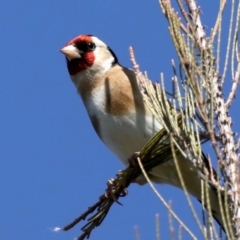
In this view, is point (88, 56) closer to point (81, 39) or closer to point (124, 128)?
point (81, 39)

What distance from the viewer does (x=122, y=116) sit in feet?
8.72

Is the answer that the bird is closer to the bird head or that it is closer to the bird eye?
the bird head

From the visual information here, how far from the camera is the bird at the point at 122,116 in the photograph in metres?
2.63

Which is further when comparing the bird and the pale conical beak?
the pale conical beak

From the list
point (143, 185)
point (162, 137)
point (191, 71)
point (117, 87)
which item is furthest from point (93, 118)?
point (191, 71)

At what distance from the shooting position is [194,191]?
8.86 feet

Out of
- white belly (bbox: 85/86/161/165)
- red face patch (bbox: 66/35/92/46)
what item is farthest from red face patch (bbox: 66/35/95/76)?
white belly (bbox: 85/86/161/165)

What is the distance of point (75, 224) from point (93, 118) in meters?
0.93

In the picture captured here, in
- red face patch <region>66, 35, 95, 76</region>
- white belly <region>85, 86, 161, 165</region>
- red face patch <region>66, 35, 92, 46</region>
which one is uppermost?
red face patch <region>66, 35, 92, 46</region>

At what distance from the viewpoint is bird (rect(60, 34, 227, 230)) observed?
2635mm

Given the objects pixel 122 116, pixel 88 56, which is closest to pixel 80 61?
pixel 88 56

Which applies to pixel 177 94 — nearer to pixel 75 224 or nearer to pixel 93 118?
pixel 75 224

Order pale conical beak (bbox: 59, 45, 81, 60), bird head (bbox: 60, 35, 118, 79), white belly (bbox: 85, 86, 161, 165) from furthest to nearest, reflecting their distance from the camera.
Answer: pale conical beak (bbox: 59, 45, 81, 60)
bird head (bbox: 60, 35, 118, 79)
white belly (bbox: 85, 86, 161, 165)

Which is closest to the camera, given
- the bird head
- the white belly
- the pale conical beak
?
the white belly
